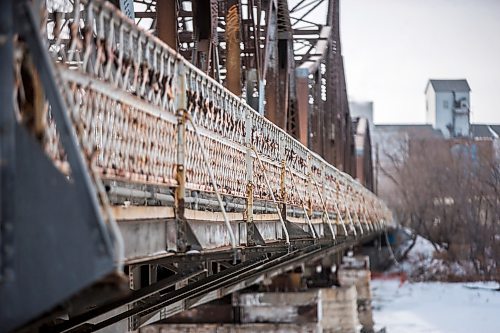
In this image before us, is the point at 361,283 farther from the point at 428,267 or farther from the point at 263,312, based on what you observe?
the point at 428,267

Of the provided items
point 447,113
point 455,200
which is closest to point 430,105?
point 447,113

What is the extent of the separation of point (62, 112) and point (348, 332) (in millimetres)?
26463

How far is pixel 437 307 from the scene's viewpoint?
44688mm

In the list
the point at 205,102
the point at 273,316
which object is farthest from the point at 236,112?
the point at 273,316

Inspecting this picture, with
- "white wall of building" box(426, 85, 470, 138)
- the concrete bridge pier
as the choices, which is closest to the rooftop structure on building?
"white wall of building" box(426, 85, 470, 138)

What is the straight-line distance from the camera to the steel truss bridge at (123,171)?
168 inches

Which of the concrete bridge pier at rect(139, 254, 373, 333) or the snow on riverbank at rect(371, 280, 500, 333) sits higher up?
the concrete bridge pier at rect(139, 254, 373, 333)

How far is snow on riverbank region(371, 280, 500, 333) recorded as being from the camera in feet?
125

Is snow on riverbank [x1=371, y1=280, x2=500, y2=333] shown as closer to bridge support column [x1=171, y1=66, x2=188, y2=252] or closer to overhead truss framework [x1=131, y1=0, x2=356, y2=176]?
overhead truss framework [x1=131, y1=0, x2=356, y2=176]

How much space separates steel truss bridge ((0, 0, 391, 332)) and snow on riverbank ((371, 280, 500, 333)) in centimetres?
2415

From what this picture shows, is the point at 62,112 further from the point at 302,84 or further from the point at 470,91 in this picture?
the point at 470,91

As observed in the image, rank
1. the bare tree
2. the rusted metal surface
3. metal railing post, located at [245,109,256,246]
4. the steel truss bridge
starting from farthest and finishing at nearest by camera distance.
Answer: the bare tree
metal railing post, located at [245,109,256,246]
the rusted metal surface
the steel truss bridge

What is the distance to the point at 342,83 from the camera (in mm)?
37094

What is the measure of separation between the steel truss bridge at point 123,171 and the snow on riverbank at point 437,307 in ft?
79.2
